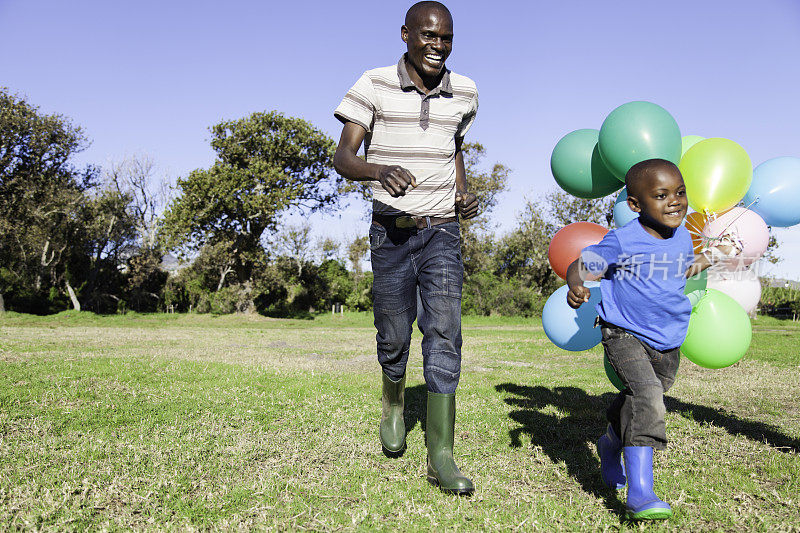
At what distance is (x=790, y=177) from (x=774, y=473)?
76.4 inches

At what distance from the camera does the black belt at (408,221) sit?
2988mm

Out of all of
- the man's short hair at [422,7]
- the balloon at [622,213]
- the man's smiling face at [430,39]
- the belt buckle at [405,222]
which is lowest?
the belt buckle at [405,222]

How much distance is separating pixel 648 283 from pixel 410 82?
1.61 meters

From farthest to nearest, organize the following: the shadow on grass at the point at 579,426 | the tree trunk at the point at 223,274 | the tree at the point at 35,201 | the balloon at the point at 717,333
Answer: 1. the tree trunk at the point at 223,274
2. the tree at the point at 35,201
3. the balloon at the point at 717,333
4. the shadow on grass at the point at 579,426

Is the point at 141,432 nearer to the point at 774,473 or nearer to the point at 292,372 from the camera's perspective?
the point at 292,372

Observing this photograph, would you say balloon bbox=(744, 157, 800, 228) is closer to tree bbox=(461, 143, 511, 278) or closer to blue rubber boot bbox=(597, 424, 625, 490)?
blue rubber boot bbox=(597, 424, 625, 490)

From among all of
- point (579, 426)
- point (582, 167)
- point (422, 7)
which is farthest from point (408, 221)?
point (579, 426)

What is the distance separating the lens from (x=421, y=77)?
308cm

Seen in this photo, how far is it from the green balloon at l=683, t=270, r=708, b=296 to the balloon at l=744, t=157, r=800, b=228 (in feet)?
2.49

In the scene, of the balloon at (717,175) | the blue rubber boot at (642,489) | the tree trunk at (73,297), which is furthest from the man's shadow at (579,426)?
the tree trunk at (73,297)

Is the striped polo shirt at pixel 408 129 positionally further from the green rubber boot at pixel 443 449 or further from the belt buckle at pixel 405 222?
the green rubber boot at pixel 443 449

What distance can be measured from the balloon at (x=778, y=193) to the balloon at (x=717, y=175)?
0.84 ft

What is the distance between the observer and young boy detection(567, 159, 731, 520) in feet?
8.37

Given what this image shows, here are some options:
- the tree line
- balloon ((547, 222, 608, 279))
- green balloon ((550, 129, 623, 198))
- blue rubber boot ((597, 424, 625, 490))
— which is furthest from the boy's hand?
the tree line
